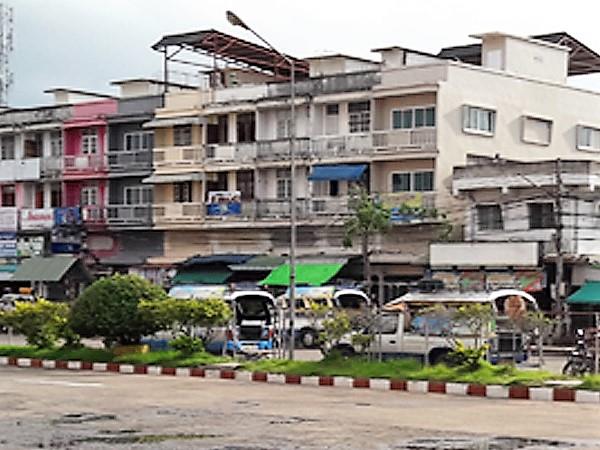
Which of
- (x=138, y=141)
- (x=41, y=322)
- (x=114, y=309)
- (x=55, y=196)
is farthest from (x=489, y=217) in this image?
(x=55, y=196)

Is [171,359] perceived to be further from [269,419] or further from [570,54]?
[570,54]

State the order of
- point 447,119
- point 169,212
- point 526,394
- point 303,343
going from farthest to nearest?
point 169,212
point 447,119
point 303,343
point 526,394

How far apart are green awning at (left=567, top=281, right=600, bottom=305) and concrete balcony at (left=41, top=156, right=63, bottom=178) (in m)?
24.2

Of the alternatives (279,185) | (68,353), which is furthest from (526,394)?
(279,185)

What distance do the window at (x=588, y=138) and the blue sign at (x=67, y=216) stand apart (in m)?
20.1

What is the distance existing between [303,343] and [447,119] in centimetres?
1111

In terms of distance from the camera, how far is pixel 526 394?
69.5 ft

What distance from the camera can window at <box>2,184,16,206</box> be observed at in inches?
2292

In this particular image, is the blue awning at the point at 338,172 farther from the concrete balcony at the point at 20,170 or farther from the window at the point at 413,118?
the concrete balcony at the point at 20,170

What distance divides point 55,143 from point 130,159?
5.04 m

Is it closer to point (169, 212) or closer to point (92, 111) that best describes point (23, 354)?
point (169, 212)

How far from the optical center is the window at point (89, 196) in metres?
55.0

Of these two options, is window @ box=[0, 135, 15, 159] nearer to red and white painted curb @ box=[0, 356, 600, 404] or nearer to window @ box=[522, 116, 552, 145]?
window @ box=[522, 116, 552, 145]

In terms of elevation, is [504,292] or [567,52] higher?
A: [567,52]
